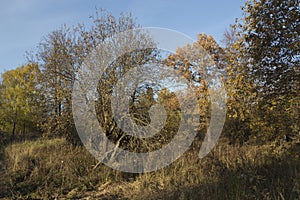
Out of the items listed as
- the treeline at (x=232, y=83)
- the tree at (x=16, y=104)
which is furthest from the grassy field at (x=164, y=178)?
the tree at (x=16, y=104)

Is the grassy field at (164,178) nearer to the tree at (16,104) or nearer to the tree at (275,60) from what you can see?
the tree at (275,60)

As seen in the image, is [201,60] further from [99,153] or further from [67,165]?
[67,165]

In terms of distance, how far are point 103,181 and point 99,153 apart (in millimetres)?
1433

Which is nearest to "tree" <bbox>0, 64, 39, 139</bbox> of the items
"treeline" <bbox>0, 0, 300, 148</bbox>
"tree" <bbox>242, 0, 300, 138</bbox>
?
"treeline" <bbox>0, 0, 300, 148</bbox>

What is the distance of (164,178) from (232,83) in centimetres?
287

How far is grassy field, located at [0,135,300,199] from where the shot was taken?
4.39 metres

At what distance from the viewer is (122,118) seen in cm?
770

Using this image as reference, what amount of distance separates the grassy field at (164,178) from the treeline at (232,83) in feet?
2.28

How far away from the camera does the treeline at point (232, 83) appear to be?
5.11 meters

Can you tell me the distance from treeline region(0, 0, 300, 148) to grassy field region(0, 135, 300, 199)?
2.28ft

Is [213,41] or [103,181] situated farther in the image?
[213,41]

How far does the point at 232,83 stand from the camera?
591 centimetres

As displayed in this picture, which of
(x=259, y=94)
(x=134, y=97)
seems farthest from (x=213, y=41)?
(x=259, y=94)

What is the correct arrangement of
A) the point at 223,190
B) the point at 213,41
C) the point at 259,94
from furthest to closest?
1. the point at 213,41
2. the point at 259,94
3. the point at 223,190
